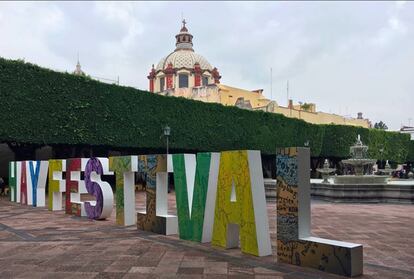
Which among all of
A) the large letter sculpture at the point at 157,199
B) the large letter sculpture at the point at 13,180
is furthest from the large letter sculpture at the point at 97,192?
the large letter sculpture at the point at 13,180

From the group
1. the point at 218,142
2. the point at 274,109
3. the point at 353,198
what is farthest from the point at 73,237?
the point at 274,109

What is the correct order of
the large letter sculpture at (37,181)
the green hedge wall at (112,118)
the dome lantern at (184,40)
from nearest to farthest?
the large letter sculpture at (37,181) → the green hedge wall at (112,118) → the dome lantern at (184,40)

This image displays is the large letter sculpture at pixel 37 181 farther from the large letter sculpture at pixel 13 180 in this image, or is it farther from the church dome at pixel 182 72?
the church dome at pixel 182 72

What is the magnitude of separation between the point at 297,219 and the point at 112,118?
1814cm

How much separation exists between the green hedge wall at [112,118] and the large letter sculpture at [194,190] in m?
13.6

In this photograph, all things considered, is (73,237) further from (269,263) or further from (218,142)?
(218,142)

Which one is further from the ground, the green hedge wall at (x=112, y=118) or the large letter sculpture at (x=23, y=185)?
the green hedge wall at (x=112, y=118)

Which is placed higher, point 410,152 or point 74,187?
point 410,152

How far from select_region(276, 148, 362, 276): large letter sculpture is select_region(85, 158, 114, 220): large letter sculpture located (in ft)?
18.9

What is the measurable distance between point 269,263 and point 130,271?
1.99 meters

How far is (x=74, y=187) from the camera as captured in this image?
12.2 metres

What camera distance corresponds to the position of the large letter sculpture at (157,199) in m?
8.82

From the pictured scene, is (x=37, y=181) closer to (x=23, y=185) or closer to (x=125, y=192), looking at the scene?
(x=23, y=185)

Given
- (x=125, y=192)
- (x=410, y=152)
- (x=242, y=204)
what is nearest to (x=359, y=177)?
(x=125, y=192)
